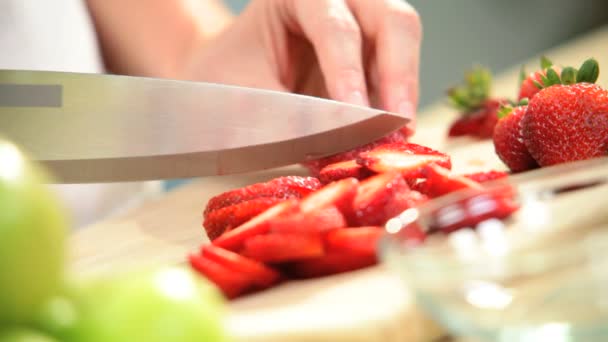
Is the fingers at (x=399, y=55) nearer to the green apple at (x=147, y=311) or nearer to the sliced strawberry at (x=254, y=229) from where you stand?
the sliced strawberry at (x=254, y=229)

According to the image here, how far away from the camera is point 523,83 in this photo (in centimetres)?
113

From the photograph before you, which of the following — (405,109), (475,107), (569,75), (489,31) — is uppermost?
(569,75)

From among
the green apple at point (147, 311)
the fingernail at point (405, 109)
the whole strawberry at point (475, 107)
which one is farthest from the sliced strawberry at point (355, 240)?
the whole strawberry at point (475, 107)

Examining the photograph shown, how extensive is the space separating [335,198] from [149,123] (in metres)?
0.34

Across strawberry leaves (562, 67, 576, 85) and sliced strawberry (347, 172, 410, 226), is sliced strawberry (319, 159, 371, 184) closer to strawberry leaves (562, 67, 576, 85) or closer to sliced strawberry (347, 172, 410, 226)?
sliced strawberry (347, 172, 410, 226)

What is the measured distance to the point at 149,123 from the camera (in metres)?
0.95

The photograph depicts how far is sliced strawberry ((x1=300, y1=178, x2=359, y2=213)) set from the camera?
2.22 feet

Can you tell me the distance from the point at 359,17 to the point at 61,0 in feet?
2.01

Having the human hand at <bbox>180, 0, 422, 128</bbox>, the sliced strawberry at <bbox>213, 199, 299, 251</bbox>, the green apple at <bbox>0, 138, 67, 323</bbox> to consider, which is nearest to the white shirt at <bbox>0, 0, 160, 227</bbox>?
the human hand at <bbox>180, 0, 422, 128</bbox>

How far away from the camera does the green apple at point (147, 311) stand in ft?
1.20

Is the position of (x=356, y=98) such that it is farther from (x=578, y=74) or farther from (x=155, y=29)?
(x=155, y=29)

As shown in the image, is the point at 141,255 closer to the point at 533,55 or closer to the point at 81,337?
the point at 81,337

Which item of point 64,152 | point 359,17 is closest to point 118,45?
point 359,17

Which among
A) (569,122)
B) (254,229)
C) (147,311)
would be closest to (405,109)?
(569,122)
